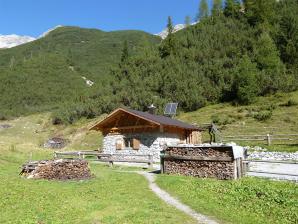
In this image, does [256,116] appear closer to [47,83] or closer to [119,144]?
[119,144]


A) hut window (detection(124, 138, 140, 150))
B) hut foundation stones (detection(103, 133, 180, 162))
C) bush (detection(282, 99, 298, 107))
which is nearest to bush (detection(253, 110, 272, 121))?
bush (detection(282, 99, 298, 107))

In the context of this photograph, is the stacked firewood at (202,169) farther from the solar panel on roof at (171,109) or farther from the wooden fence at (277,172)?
the solar panel on roof at (171,109)

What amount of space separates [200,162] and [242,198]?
673cm

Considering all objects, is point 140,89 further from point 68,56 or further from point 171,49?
point 68,56

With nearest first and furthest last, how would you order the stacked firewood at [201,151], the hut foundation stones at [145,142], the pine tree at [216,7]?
the stacked firewood at [201,151] → the hut foundation stones at [145,142] → the pine tree at [216,7]

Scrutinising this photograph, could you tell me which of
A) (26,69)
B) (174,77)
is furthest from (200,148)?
(26,69)

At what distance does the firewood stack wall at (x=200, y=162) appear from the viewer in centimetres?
2034

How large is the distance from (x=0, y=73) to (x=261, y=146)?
12945cm

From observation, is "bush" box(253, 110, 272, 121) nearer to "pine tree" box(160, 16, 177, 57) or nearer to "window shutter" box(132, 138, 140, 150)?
"window shutter" box(132, 138, 140, 150)

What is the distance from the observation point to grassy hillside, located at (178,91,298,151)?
4756 centimetres

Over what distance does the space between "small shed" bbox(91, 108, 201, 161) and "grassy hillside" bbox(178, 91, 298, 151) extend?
351 inches

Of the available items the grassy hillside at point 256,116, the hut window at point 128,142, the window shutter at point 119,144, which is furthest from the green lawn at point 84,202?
the grassy hillside at point 256,116

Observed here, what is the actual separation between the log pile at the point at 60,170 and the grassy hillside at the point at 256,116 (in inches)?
860

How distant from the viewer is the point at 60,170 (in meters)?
21.2
